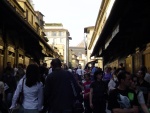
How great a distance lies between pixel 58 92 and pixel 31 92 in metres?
0.50

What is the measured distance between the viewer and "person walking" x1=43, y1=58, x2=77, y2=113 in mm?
6680

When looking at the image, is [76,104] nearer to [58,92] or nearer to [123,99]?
[58,92]

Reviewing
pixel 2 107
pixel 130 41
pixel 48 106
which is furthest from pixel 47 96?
pixel 130 41

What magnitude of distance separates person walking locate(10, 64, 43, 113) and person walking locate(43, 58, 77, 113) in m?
0.24

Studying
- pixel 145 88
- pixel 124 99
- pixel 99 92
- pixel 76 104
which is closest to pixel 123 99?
pixel 124 99

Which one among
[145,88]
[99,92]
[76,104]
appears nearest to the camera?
[76,104]

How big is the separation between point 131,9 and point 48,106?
12.9 ft

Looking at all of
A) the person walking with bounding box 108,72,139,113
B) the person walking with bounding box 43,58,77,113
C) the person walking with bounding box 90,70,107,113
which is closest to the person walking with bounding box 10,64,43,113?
the person walking with bounding box 43,58,77,113

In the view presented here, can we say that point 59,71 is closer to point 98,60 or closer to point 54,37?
point 98,60

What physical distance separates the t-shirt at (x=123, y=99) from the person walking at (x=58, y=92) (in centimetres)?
120

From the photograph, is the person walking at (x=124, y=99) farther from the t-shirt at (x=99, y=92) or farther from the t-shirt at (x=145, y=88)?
the t-shirt at (x=99, y=92)

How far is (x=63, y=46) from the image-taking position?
380 feet

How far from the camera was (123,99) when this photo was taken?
5.60 m

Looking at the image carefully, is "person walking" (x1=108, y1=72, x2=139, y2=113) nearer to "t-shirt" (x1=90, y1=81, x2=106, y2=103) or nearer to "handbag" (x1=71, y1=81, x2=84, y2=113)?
"handbag" (x1=71, y1=81, x2=84, y2=113)
